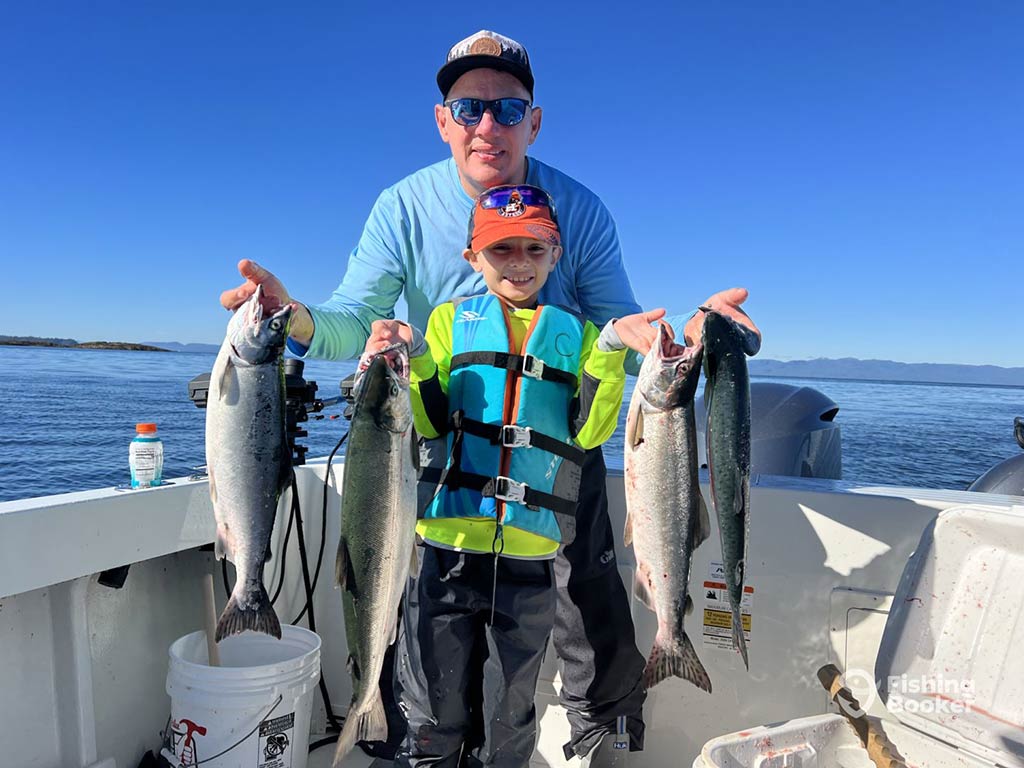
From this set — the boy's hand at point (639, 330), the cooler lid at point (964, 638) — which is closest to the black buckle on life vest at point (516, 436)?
the boy's hand at point (639, 330)

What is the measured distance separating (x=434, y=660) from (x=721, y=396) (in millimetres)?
1738

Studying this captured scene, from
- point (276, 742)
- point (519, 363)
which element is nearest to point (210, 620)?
point (276, 742)

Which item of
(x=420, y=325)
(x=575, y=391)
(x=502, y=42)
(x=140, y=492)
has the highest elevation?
(x=502, y=42)

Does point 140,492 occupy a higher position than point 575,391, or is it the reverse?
point 575,391

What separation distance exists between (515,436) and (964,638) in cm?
202

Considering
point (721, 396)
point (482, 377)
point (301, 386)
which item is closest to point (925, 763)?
point (721, 396)

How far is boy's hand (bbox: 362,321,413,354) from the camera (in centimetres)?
279

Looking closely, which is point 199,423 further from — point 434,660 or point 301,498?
point 434,660

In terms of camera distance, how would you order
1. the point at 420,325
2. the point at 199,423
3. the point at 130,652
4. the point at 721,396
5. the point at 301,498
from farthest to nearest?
the point at 199,423 → the point at 301,498 → the point at 420,325 → the point at 130,652 → the point at 721,396

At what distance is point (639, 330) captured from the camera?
114 inches

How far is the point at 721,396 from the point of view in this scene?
8.90 ft

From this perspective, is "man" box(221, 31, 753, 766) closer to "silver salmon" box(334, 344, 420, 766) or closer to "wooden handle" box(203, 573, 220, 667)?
"silver salmon" box(334, 344, 420, 766)

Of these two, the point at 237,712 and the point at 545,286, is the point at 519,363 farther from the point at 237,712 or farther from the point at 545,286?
the point at 237,712

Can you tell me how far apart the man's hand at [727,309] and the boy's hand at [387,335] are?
1215mm
